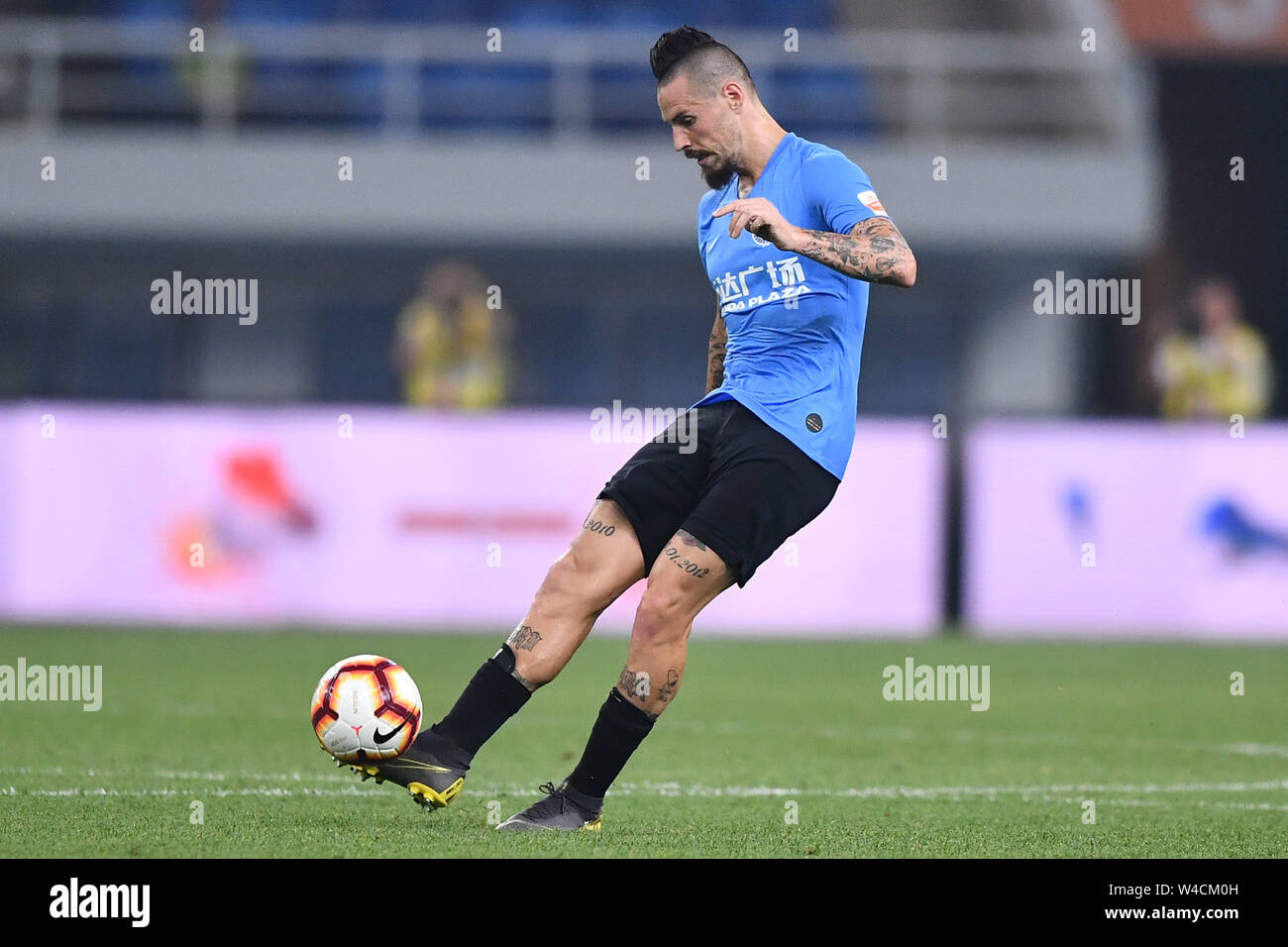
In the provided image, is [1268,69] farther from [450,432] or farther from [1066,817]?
[1066,817]

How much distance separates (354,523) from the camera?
13586 millimetres

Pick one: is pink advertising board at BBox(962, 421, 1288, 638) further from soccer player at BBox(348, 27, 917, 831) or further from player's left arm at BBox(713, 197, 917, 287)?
player's left arm at BBox(713, 197, 917, 287)

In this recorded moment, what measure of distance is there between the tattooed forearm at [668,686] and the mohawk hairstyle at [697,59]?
5.58ft

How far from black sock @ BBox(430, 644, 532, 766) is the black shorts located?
515 millimetres

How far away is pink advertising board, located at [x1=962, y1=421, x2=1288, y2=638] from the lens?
45.1 ft

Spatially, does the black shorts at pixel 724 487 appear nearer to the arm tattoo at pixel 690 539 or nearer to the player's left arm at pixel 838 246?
the arm tattoo at pixel 690 539

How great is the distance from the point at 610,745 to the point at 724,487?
2.65ft

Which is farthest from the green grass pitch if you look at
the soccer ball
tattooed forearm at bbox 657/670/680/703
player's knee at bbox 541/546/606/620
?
player's knee at bbox 541/546/606/620

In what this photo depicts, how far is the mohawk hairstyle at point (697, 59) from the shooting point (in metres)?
5.61

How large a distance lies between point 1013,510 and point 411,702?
8.93 meters

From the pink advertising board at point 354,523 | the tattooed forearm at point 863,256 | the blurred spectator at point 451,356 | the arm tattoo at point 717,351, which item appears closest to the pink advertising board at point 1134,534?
the pink advertising board at point 354,523

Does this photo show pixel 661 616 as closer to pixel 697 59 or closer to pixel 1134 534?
pixel 697 59

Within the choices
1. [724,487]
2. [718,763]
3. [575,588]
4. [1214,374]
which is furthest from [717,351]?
[1214,374]

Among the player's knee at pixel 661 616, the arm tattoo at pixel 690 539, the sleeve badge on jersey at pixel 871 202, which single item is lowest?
the player's knee at pixel 661 616
